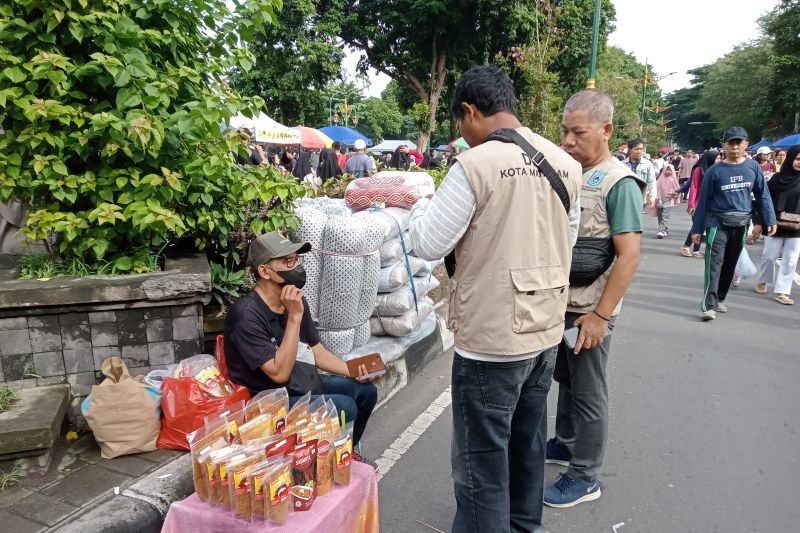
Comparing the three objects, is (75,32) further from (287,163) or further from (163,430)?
(287,163)

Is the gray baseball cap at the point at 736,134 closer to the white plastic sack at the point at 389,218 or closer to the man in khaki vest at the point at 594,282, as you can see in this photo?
the white plastic sack at the point at 389,218

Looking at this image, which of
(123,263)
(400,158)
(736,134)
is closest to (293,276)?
(123,263)

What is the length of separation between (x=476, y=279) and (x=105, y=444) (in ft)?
6.32

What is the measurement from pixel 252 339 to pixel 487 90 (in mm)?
1467

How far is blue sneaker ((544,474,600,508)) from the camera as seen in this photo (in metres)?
2.94

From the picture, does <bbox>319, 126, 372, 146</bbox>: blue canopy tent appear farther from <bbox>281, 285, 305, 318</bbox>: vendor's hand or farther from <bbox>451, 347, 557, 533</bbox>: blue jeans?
<bbox>451, 347, 557, 533</bbox>: blue jeans

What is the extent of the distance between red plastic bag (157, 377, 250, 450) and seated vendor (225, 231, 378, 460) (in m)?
0.13

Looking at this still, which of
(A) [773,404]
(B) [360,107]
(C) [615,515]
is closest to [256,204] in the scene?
(C) [615,515]

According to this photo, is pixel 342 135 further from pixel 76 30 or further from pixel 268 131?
pixel 76 30

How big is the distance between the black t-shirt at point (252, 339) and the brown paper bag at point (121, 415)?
41 centimetres

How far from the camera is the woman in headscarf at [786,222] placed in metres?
6.92

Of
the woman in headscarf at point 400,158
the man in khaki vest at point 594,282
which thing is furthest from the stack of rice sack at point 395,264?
the woman in headscarf at point 400,158

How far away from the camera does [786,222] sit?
6.95 meters

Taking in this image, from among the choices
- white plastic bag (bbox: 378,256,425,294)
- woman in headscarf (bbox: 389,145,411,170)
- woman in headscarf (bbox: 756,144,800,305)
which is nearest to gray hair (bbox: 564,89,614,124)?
white plastic bag (bbox: 378,256,425,294)
